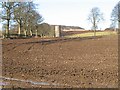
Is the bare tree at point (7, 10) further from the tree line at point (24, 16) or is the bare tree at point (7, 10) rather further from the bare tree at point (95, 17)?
the bare tree at point (95, 17)

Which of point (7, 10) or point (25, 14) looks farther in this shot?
point (25, 14)

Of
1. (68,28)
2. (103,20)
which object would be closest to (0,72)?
(103,20)

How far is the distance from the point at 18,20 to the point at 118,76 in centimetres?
4175

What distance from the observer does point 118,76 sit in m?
10.0

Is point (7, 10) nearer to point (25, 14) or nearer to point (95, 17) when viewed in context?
point (25, 14)

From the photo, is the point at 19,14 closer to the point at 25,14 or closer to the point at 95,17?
the point at 25,14

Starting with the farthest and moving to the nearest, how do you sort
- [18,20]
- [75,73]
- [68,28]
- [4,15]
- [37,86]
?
1. [68,28]
2. [18,20]
3. [4,15]
4. [75,73]
5. [37,86]

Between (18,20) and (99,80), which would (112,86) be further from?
(18,20)

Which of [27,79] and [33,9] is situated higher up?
[33,9]

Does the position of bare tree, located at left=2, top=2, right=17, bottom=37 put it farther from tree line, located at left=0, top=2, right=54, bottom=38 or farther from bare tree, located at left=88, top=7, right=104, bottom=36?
bare tree, located at left=88, top=7, right=104, bottom=36

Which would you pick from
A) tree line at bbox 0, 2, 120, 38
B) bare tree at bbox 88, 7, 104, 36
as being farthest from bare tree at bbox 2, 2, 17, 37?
bare tree at bbox 88, 7, 104, 36

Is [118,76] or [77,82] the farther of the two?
[118,76]

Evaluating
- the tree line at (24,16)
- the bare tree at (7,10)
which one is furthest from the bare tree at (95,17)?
the bare tree at (7,10)

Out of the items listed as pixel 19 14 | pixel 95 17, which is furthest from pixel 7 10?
pixel 95 17
